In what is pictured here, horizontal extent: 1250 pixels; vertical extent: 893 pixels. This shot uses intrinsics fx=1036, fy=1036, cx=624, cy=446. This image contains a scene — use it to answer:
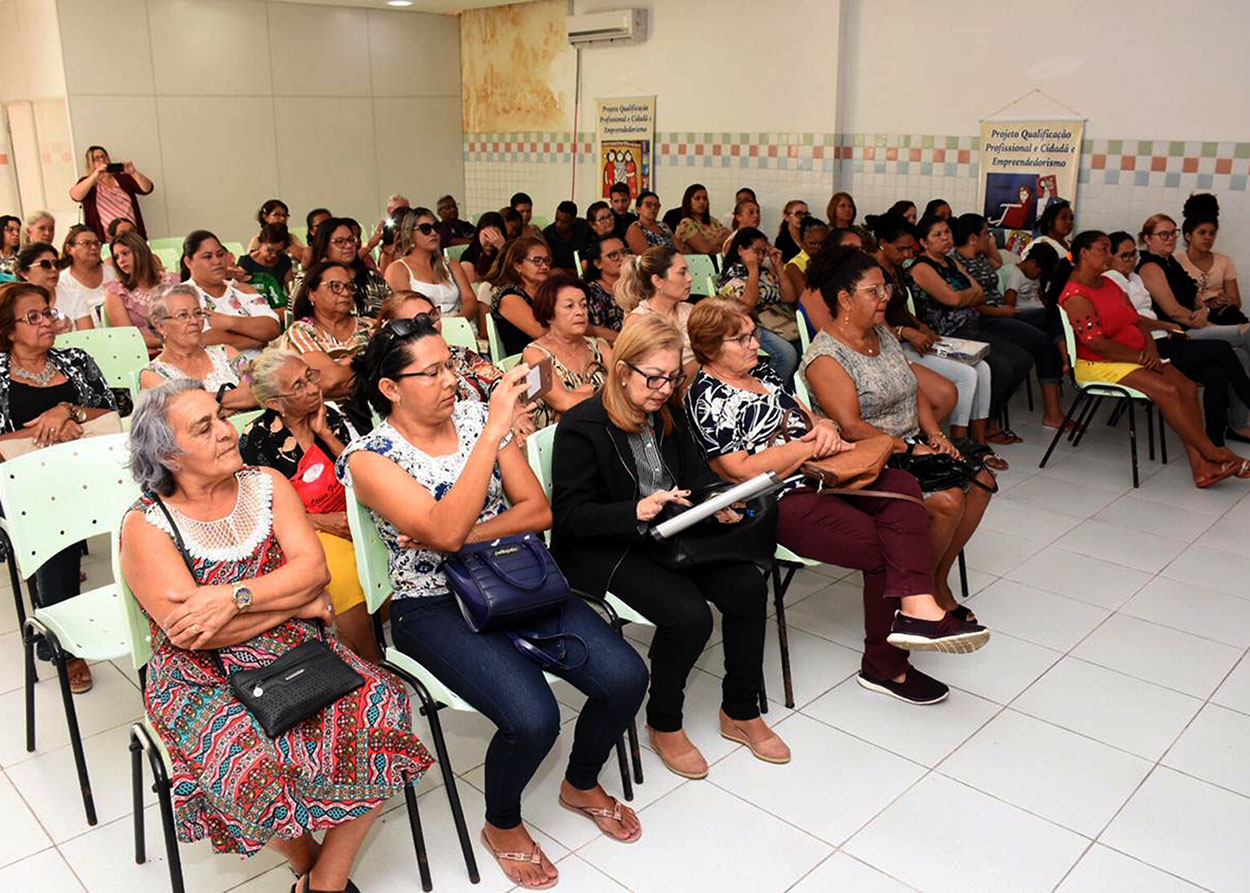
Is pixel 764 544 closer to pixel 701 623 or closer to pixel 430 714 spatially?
pixel 701 623

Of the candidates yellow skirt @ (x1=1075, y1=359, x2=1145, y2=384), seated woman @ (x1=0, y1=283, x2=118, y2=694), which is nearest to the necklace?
seated woman @ (x1=0, y1=283, x2=118, y2=694)

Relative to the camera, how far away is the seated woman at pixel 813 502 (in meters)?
3.29

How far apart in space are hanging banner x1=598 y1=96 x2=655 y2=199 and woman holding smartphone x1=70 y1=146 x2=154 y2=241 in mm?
4191

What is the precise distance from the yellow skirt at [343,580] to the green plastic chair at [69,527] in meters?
0.55

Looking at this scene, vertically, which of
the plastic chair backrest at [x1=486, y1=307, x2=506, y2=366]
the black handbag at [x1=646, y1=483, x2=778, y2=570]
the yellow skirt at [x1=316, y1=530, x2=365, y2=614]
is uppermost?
the plastic chair backrest at [x1=486, y1=307, x2=506, y2=366]

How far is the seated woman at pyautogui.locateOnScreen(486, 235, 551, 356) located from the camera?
16.8ft

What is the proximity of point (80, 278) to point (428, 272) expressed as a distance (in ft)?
6.52

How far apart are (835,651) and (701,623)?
40.9 inches

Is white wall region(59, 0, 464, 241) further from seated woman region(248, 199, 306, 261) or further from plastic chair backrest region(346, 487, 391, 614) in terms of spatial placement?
plastic chair backrest region(346, 487, 391, 614)

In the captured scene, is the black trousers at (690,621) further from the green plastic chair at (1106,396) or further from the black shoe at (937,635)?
the green plastic chair at (1106,396)

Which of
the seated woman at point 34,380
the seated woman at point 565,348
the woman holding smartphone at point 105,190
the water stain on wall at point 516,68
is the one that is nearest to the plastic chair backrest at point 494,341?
the seated woman at point 565,348

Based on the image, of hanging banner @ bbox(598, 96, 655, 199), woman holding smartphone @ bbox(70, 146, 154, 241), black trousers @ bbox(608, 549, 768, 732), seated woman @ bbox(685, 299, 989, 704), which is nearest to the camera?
black trousers @ bbox(608, 549, 768, 732)

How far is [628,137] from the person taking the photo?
991cm

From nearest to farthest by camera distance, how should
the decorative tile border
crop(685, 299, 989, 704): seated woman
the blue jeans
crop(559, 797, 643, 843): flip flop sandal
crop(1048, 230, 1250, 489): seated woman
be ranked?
the blue jeans → crop(559, 797, 643, 843): flip flop sandal → crop(685, 299, 989, 704): seated woman → crop(1048, 230, 1250, 489): seated woman → the decorative tile border
